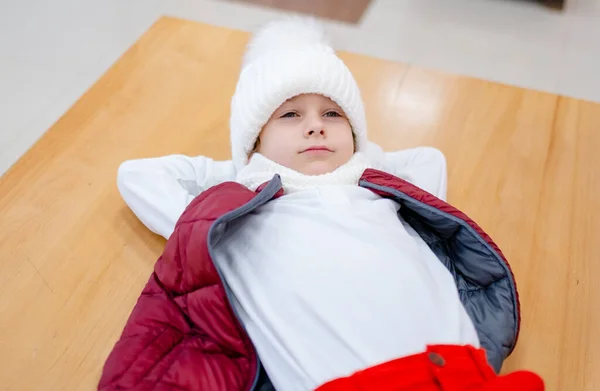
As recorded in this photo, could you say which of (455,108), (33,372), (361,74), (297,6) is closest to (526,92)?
(455,108)

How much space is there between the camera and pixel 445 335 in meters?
0.69

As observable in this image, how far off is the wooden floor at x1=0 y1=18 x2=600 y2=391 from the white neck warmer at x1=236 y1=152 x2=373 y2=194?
0.75 feet

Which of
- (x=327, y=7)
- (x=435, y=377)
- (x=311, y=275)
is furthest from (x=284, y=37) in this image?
(x=327, y=7)

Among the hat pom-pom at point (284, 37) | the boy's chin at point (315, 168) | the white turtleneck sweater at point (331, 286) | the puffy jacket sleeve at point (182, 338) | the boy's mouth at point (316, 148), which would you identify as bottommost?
the puffy jacket sleeve at point (182, 338)

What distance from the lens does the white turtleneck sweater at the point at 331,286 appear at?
682 millimetres

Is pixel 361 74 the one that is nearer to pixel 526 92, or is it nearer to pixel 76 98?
pixel 526 92

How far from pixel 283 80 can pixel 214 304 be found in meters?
0.33

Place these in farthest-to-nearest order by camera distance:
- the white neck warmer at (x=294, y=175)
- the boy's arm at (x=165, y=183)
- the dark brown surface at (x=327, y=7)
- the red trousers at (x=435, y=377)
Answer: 1. the dark brown surface at (x=327, y=7)
2. the boy's arm at (x=165, y=183)
3. the white neck warmer at (x=294, y=175)
4. the red trousers at (x=435, y=377)

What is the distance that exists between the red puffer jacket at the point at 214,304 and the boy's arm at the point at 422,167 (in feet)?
0.56

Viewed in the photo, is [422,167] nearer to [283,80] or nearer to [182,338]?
[283,80]

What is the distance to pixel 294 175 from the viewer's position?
0.84m

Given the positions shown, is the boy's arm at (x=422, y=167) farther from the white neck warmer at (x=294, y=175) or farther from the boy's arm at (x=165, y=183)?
the boy's arm at (x=165, y=183)

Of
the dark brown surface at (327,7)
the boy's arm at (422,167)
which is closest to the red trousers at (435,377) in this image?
the boy's arm at (422,167)

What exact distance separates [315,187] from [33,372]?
461mm
